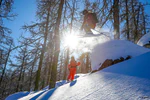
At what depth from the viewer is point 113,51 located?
319 cm

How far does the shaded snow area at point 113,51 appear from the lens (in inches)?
118

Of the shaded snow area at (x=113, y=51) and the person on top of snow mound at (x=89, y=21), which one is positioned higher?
the person on top of snow mound at (x=89, y=21)

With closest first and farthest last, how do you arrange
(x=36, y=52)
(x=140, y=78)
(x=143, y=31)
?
(x=140, y=78)
(x=36, y=52)
(x=143, y=31)

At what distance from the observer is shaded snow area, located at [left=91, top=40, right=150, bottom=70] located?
2.99 m

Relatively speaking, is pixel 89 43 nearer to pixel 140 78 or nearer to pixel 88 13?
pixel 88 13

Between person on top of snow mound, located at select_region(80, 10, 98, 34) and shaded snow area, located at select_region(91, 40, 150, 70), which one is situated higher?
person on top of snow mound, located at select_region(80, 10, 98, 34)

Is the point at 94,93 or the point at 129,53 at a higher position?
the point at 129,53

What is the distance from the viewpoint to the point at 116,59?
2.97 metres

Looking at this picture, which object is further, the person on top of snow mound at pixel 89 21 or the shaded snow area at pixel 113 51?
the person on top of snow mound at pixel 89 21

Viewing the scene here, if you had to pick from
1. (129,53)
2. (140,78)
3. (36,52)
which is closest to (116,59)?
(129,53)

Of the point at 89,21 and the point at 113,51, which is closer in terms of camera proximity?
the point at 113,51

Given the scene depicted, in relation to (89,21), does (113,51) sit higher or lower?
lower

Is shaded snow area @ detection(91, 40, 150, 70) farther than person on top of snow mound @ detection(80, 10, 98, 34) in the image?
No

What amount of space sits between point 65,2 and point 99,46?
5.17 m
